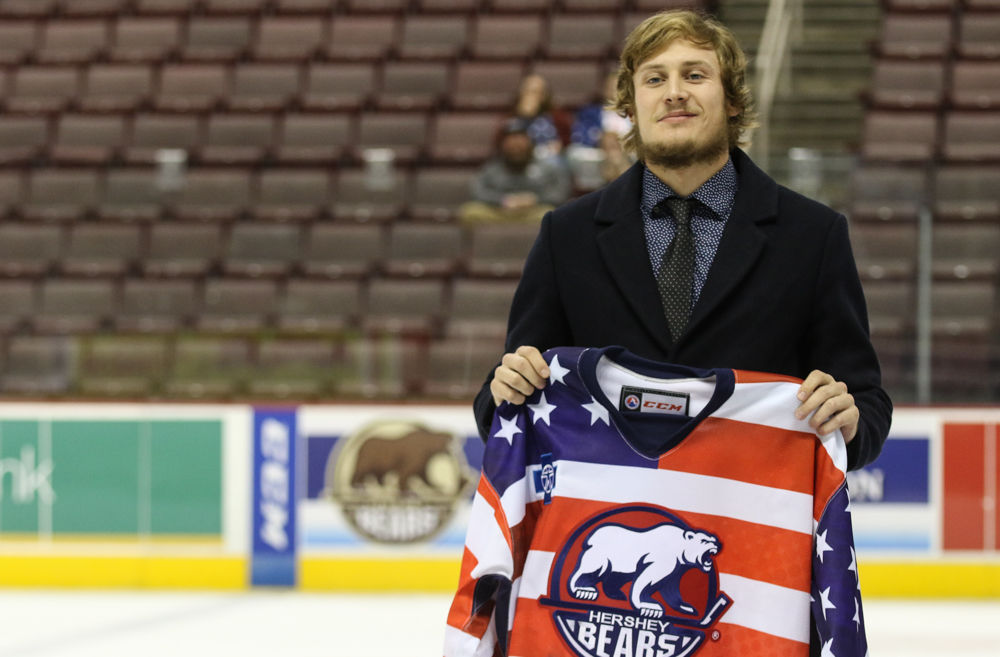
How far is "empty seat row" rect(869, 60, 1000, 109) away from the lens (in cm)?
667

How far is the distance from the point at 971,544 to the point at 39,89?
6625 millimetres

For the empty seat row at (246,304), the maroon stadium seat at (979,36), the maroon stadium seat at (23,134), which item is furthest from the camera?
the maroon stadium seat at (23,134)

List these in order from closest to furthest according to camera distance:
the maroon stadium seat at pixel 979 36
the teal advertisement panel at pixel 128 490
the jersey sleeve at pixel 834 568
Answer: the jersey sleeve at pixel 834 568, the teal advertisement panel at pixel 128 490, the maroon stadium seat at pixel 979 36

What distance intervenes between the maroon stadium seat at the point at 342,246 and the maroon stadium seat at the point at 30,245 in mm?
1458

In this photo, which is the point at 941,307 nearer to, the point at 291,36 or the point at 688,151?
the point at 688,151

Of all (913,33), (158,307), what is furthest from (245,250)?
(913,33)

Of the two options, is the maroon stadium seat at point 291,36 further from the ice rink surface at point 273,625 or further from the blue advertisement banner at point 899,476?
the blue advertisement banner at point 899,476

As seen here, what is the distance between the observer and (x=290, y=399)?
4.70 meters

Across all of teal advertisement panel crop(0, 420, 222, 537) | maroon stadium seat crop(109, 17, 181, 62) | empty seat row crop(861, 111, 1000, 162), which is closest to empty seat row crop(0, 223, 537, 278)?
teal advertisement panel crop(0, 420, 222, 537)

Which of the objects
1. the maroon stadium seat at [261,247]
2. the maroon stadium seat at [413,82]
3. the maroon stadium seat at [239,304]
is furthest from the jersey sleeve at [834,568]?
the maroon stadium seat at [413,82]

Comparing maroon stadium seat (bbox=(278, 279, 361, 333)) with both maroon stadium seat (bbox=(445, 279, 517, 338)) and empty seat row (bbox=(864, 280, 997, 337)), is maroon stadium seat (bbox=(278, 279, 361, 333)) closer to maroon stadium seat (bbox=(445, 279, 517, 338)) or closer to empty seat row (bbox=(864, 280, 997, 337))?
maroon stadium seat (bbox=(445, 279, 517, 338))

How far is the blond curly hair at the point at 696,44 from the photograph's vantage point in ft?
4.59

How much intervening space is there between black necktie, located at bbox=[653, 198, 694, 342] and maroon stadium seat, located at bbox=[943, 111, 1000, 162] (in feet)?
17.8

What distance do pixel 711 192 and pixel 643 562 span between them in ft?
1.57
